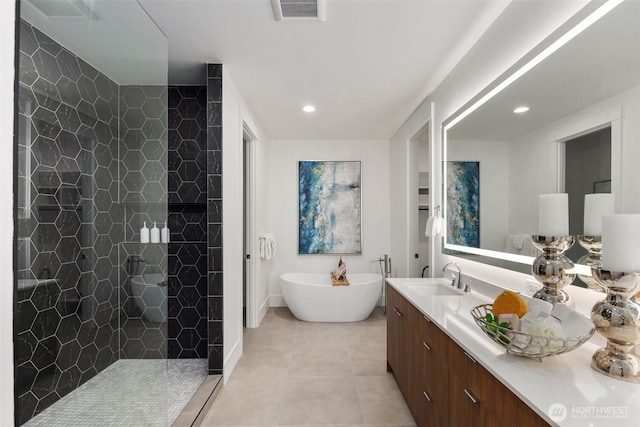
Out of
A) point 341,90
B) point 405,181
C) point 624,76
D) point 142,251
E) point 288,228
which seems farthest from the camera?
point 288,228

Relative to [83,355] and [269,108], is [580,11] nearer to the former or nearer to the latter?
[83,355]

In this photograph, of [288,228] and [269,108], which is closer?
[269,108]

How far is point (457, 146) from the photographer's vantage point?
241 centimetres

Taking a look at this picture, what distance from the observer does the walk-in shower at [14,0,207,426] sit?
3.48ft

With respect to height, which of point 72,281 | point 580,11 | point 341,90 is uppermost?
point 341,90

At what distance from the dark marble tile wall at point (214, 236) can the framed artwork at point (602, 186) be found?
229 centimetres

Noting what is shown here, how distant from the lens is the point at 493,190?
1.99 m

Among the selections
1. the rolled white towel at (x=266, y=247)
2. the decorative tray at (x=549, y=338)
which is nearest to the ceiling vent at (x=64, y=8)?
the decorative tray at (x=549, y=338)

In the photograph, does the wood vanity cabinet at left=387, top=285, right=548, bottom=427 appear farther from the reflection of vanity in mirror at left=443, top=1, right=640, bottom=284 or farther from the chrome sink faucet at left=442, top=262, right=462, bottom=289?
the reflection of vanity in mirror at left=443, top=1, right=640, bottom=284

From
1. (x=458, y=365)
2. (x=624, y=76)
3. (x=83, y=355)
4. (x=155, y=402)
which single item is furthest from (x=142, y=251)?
(x=624, y=76)

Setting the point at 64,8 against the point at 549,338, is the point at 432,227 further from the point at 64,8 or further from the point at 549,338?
the point at 64,8

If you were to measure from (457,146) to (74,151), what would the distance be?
2355 millimetres

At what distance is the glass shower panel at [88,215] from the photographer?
3.48ft

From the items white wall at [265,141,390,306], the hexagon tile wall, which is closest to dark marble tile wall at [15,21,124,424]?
the hexagon tile wall
